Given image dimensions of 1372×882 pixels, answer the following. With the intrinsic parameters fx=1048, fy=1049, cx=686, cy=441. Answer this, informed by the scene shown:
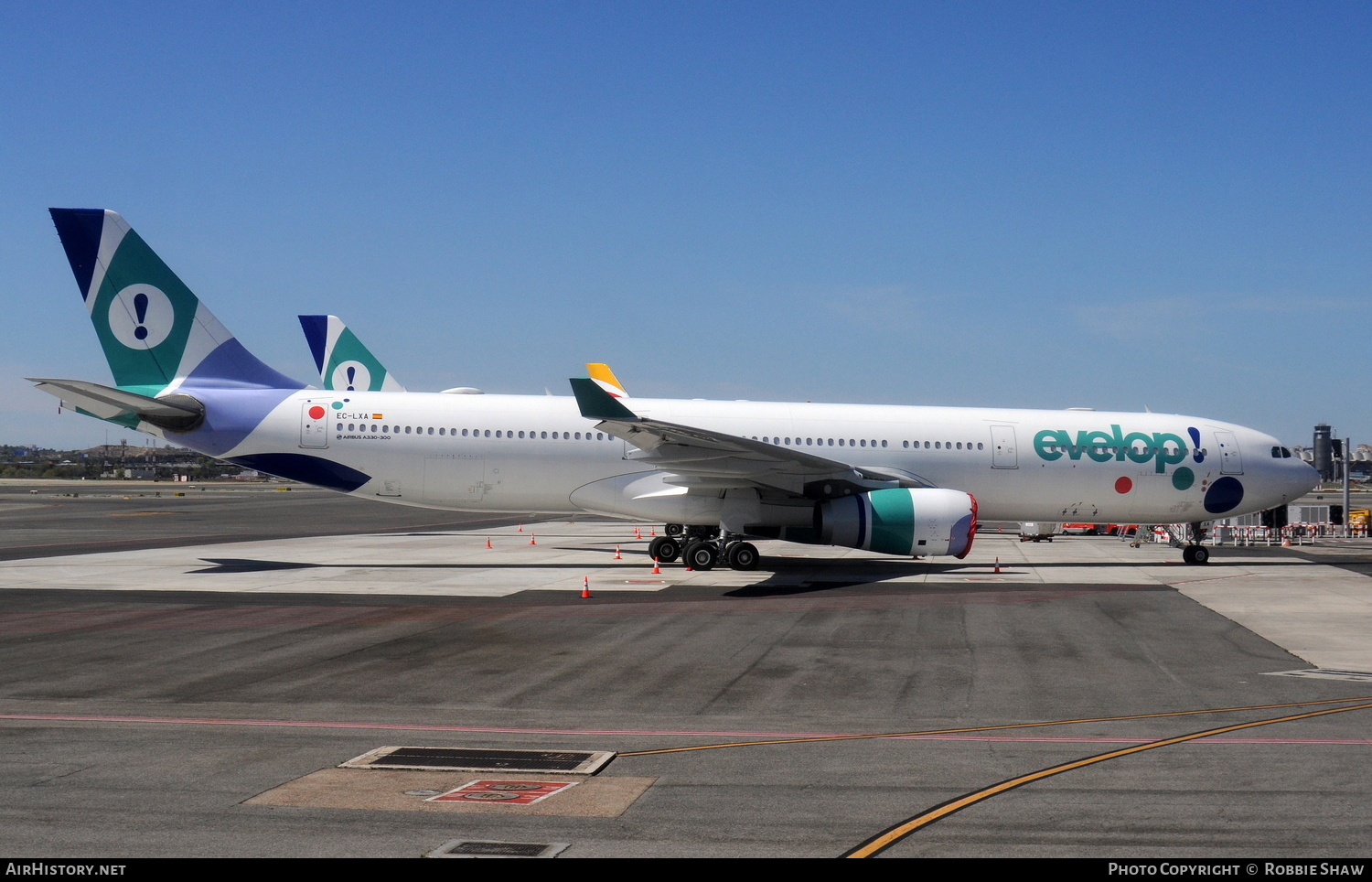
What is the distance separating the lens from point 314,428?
23.6m

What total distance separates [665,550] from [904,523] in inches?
255

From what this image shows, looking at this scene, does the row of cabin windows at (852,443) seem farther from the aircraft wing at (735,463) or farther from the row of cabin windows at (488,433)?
the row of cabin windows at (488,433)

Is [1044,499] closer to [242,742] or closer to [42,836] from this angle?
[242,742]

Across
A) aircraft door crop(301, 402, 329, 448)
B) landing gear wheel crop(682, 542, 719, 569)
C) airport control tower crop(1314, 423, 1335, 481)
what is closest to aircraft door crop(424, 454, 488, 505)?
aircraft door crop(301, 402, 329, 448)

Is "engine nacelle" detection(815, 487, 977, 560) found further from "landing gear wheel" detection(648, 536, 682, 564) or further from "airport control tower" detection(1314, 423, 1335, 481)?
"airport control tower" detection(1314, 423, 1335, 481)

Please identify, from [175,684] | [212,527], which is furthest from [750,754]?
[212,527]

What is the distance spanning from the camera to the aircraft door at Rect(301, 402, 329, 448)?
2358 cm

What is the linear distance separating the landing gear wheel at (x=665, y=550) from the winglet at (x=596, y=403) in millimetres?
5282

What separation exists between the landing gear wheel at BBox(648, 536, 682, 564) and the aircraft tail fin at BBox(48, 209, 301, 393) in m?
10.2

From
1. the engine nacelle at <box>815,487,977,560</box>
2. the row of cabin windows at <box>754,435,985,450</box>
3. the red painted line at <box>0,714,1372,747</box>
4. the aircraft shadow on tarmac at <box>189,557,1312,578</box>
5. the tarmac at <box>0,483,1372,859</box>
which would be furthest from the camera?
the row of cabin windows at <box>754,435,985,450</box>

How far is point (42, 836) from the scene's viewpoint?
5.85m

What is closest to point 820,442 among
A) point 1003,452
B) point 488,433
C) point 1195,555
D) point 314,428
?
point 1003,452

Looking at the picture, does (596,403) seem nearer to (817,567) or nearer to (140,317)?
(817,567)

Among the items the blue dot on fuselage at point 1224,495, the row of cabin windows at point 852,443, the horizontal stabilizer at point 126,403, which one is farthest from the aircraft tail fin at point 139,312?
the blue dot on fuselage at point 1224,495
